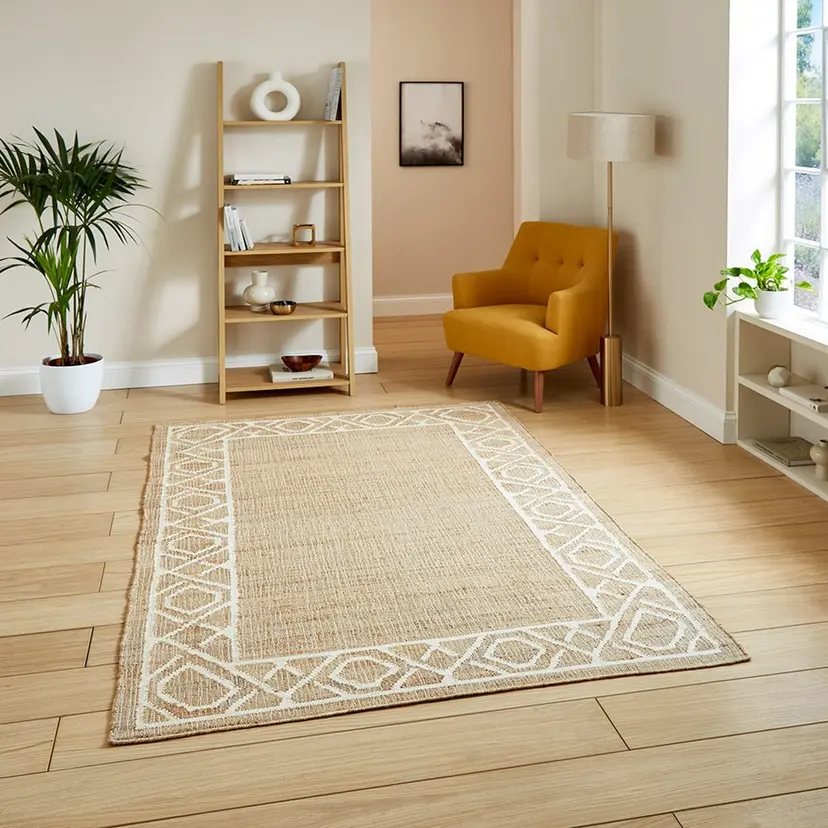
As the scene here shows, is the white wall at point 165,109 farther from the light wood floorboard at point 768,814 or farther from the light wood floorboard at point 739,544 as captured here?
the light wood floorboard at point 768,814

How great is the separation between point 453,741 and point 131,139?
398 centimetres

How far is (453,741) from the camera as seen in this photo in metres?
2.51

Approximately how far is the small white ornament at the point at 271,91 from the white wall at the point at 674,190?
1565 mm

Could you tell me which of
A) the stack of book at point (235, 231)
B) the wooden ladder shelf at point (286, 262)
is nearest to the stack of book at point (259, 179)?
the wooden ladder shelf at point (286, 262)

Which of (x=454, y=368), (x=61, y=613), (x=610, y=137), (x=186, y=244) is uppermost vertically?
(x=610, y=137)

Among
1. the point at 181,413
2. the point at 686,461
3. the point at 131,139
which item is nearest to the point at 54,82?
the point at 131,139

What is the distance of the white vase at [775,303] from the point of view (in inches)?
169

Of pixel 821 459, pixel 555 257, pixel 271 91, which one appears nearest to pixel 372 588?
pixel 821 459

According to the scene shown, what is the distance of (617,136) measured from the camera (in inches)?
194

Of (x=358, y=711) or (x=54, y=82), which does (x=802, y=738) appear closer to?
(x=358, y=711)

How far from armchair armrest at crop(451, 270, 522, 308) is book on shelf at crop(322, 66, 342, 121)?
98 cm

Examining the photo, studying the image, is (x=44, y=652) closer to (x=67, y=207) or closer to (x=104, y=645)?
(x=104, y=645)

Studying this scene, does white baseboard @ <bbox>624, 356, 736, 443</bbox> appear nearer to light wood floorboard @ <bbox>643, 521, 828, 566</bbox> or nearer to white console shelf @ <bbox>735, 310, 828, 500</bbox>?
white console shelf @ <bbox>735, 310, 828, 500</bbox>

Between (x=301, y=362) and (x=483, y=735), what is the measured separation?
130 inches
